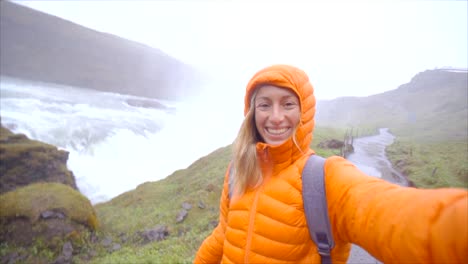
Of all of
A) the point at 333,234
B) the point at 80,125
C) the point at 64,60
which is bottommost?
the point at 80,125

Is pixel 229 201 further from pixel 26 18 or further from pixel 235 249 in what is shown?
pixel 26 18

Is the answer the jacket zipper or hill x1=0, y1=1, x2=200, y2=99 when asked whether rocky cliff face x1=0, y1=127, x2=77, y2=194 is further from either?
hill x1=0, y1=1, x2=200, y2=99

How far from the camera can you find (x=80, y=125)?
110ft

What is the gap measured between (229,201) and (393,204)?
4.26 ft

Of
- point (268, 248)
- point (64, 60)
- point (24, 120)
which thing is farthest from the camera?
point (64, 60)

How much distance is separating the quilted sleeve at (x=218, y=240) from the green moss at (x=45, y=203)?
886 centimetres

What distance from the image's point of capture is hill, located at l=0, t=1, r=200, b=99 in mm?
76375

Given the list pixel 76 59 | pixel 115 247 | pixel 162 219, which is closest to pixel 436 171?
pixel 162 219

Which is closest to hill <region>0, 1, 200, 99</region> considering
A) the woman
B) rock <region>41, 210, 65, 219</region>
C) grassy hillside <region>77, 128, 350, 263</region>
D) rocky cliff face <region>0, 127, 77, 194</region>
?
rocky cliff face <region>0, 127, 77, 194</region>

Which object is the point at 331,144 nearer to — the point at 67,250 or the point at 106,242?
the point at 106,242

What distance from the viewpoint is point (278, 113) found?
171 centimetres

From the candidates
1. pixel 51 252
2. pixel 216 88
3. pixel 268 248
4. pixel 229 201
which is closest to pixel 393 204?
pixel 268 248

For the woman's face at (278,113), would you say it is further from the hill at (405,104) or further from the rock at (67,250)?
the hill at (405,104)

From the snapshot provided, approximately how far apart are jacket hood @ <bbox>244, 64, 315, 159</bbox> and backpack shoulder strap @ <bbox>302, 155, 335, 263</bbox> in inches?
11.9
